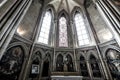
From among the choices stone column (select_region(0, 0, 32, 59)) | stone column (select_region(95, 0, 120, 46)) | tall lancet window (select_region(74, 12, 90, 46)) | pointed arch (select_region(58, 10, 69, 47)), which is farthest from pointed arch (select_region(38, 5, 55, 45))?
stone column (select_region(95, 0, 120, 46))

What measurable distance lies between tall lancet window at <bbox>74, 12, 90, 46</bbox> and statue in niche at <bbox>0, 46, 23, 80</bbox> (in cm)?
609

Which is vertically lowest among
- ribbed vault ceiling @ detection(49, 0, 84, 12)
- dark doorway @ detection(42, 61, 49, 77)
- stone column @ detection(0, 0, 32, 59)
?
dark doorway @ detection(42, 61, 49, 77)

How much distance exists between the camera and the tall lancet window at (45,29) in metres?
8.84

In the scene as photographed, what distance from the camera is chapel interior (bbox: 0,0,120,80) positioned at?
5.30m

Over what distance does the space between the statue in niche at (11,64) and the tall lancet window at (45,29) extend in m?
2.73

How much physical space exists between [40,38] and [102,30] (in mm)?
6175

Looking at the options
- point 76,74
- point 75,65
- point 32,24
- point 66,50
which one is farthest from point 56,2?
point 76,74

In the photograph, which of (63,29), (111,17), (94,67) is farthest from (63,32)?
(111,17)

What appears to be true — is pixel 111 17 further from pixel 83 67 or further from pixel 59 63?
pixel 59 63

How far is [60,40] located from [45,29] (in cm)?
209

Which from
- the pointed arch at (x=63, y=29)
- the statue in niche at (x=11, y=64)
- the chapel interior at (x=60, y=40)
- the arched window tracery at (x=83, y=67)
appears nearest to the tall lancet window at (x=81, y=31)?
the chapel interior at (x=60, y=40)

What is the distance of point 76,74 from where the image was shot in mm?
6934

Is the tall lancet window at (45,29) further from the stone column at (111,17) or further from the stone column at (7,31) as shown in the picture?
the stone column at (111,17)

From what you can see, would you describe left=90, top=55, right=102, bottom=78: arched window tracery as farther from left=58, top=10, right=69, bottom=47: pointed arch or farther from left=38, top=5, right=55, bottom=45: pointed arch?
left=38, top=5, right=55, bottom=45: pointed arch
